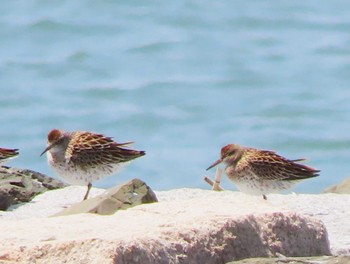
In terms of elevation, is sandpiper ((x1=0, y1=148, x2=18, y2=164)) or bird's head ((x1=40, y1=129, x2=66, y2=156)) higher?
bird's head ((x1=40, y1=129, x2=66, y2=156))

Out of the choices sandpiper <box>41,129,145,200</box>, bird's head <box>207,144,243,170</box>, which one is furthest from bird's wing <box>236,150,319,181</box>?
sandpiper <box>41,129,145,200</box>

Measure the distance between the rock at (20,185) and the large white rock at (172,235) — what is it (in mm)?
3417

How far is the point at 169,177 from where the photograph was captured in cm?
2070

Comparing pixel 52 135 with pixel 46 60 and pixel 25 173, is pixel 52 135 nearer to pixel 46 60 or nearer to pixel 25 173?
pixel 25 173

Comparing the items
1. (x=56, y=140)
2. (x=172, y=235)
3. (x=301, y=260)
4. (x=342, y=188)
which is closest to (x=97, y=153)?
(x=56, y=140)

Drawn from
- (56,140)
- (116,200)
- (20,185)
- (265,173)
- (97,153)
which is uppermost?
(56,140)

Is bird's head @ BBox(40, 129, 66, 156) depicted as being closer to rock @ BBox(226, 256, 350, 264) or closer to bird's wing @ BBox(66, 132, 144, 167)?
bird's wing @ BBox(66, 132, 144, 167)

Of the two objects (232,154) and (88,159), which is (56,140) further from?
(232,154)

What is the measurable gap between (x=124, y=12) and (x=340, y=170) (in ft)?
32.0

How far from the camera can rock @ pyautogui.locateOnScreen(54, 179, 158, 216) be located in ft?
30.4

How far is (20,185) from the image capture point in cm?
1127

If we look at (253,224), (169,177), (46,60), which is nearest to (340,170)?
(169,177)

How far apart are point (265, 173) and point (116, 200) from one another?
1.92 m

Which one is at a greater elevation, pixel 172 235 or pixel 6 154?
pixel 6 154
